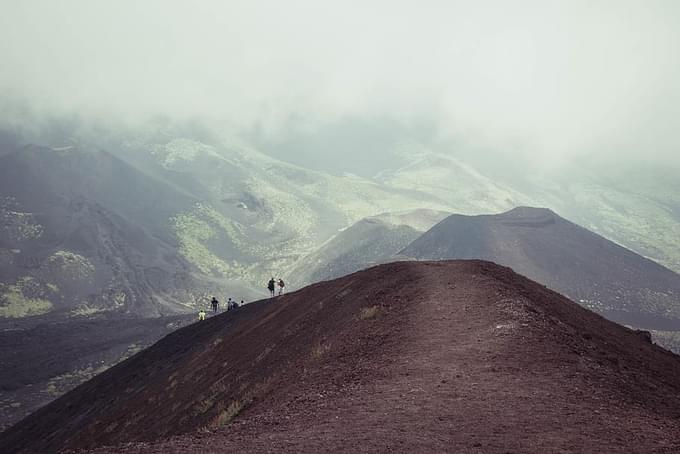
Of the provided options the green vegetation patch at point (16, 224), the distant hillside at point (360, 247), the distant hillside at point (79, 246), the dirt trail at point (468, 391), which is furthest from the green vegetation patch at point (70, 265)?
the dirt trail at point (468, 391)

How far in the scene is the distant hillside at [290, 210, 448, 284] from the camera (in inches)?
5512

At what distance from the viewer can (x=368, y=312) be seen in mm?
18250

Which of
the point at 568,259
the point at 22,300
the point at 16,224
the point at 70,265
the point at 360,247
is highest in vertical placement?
the point at 16,224

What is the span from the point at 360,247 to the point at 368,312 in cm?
13174

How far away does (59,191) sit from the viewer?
159 m

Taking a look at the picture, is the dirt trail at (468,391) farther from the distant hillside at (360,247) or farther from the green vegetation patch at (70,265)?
the green vegetation patch at (70,265)

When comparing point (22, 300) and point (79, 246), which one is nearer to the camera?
point (22, 300)

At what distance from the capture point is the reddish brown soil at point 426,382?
30.6 feet

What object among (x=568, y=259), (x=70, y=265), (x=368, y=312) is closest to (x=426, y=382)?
(x=368, y=312)

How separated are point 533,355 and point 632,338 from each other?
11.4 m

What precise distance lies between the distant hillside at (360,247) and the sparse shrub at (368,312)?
106m

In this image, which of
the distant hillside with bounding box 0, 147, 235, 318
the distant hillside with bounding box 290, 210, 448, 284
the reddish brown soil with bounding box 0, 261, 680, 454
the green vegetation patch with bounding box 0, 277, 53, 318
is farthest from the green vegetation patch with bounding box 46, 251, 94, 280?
the reddish brown soil with bounding box 0, 261, 680, 454

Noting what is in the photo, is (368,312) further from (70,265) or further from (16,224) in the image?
(16,224)

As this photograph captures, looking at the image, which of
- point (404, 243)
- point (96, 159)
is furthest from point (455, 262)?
point (96, 159)
